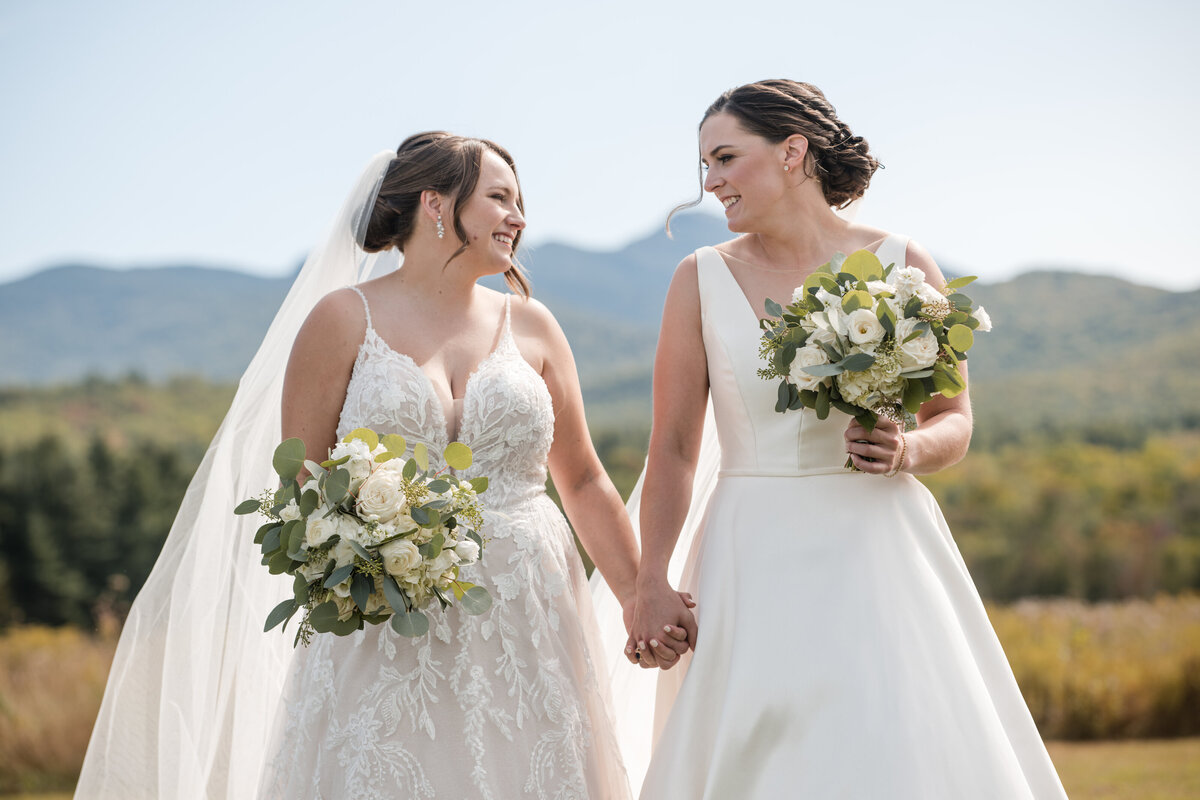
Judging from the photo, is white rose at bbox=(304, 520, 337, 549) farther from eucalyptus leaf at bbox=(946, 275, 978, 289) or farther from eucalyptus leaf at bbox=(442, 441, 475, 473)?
eucalyptus leaf at bbox=(946, 275, 978, 289)

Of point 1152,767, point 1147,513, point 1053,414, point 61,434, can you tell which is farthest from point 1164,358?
point 61,434

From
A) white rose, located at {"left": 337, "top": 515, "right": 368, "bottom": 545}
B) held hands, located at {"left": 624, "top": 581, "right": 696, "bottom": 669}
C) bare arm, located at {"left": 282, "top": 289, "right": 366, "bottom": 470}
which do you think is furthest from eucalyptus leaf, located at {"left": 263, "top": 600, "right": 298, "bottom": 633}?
held hands, located at {"left": 624, "top": 581, "right": 696, "bottom": 669}

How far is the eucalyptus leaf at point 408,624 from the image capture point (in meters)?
2.96

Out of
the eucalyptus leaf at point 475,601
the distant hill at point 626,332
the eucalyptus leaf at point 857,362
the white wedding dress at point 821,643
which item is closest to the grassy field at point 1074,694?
the distant hill at point 626,332

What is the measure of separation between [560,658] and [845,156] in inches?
82.3

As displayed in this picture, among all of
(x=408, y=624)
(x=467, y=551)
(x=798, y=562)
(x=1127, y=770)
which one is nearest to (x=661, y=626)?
(x=798, y=562)

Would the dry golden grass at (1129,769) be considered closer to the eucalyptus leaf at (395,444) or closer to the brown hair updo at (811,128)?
the brown hair updo at (811,128)

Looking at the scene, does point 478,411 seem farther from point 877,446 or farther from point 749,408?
point 877,446

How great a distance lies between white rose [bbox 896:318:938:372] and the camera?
2984 millimetres

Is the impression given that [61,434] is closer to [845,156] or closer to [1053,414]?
[845,156]

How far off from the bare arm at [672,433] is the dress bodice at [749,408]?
54mm

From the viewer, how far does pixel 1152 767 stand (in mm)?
8727

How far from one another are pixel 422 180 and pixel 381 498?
1.39m

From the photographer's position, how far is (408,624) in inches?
117
